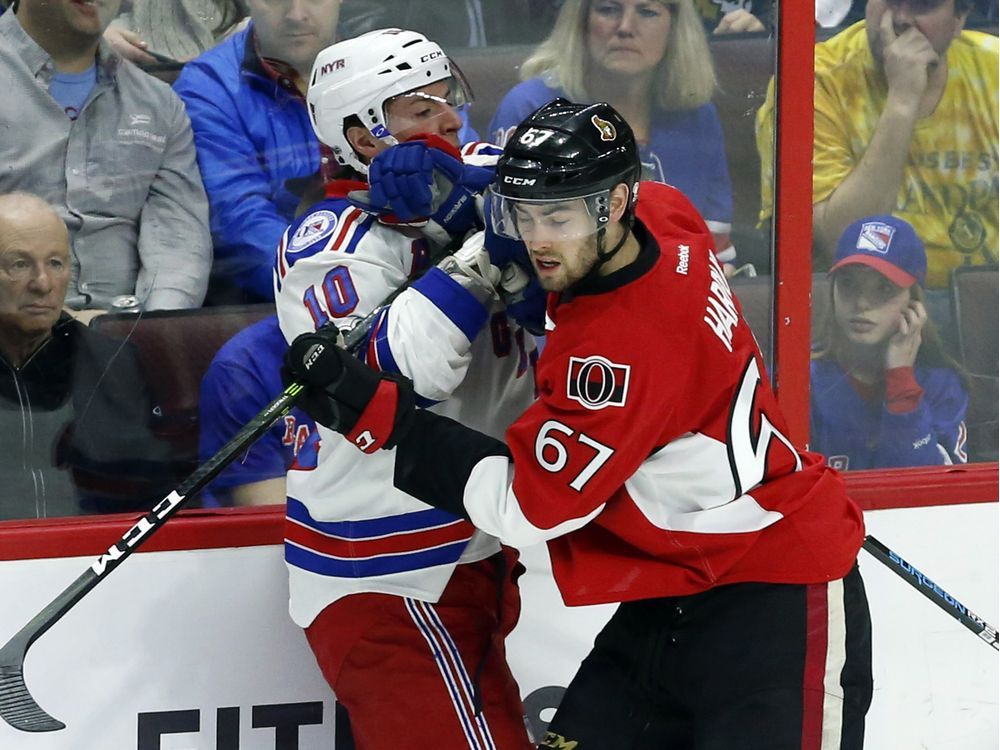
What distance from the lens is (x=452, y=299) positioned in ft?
6.83

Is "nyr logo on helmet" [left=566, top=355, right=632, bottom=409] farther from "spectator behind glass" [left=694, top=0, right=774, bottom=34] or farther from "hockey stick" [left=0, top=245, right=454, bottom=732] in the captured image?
"spectator behind glass" [left=694, top=0, right=774, bottom=34]

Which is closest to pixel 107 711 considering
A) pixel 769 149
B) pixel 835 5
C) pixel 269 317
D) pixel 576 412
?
pixel 269 317

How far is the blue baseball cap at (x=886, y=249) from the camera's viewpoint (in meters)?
2.95

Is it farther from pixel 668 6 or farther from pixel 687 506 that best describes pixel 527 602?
pixel 668 6

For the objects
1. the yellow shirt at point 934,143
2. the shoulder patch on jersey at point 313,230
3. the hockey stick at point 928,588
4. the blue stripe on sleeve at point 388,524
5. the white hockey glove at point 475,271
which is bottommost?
the hockey stick at point 928,588

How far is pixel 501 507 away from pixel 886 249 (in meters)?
1.37

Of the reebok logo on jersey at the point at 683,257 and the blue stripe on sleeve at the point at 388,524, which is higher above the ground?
the reebok logo on jersey at the point at 683,257

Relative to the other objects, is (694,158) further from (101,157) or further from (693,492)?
(101,157)

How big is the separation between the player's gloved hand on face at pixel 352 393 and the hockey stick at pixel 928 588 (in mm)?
1059

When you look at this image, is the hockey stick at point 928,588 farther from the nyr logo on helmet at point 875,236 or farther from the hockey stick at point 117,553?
the hockey stick at point 117,553

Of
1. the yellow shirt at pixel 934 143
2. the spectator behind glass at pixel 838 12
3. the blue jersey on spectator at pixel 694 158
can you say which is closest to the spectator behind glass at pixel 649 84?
the blue jersey on spectator at pixel 694 158

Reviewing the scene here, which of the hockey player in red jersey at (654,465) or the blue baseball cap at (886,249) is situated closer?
the hockey player in red jersey at (654,465)

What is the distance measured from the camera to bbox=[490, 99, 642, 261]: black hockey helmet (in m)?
1.93

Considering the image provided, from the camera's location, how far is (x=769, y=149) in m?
2.87
